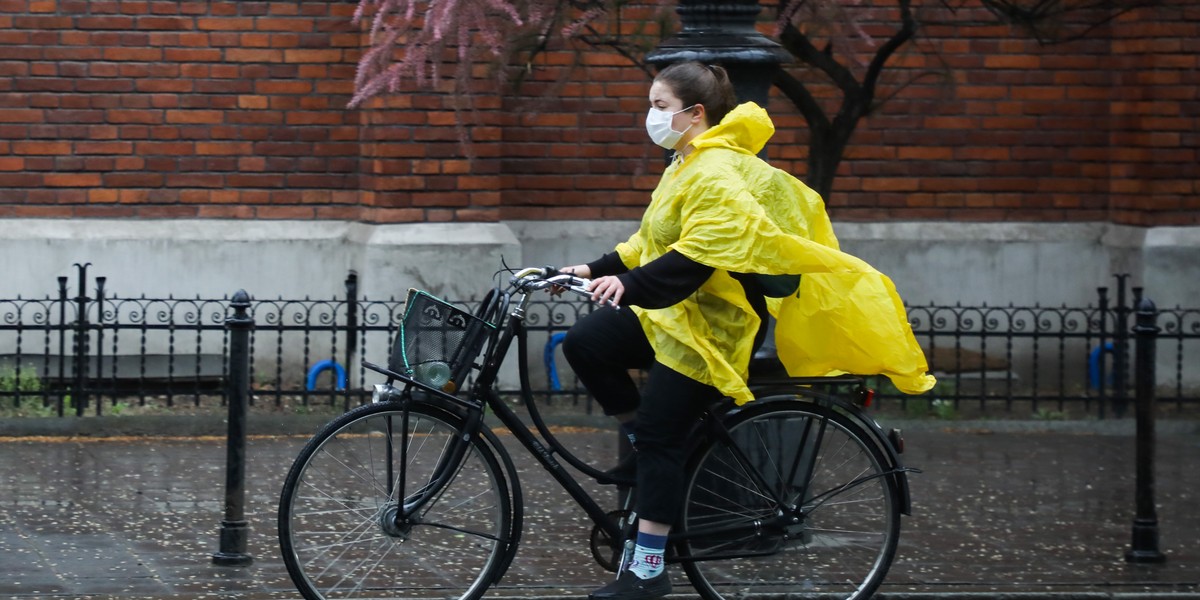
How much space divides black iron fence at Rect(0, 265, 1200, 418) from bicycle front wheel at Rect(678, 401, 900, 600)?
4158 millimetres

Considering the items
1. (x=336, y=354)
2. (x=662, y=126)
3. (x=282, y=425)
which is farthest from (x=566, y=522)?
(x=336, y=354)

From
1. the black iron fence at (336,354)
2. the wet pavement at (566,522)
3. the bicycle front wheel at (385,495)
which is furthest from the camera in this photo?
the black iron fence at (336,354)

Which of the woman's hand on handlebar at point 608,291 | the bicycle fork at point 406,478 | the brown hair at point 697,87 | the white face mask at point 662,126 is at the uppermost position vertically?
the brown hair at point 697,87

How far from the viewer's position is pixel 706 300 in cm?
493

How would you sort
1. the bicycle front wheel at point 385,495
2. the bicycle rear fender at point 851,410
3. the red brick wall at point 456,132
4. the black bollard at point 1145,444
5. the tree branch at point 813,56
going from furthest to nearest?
the red brick wall at point 456,132 < the tree branch at point 813,56 < the black bollard at point 1145,444 < the bicycle rear fender at point 851,410 < the bicycle front wheel at point 385,495

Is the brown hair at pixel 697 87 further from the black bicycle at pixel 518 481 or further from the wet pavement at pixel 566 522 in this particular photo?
the wet pavement at pixel 566 522

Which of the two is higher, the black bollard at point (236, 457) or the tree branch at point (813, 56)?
the tree branch at point (813, 56)

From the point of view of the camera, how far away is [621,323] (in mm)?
5000

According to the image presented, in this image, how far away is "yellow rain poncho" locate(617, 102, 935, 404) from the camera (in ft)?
15.5

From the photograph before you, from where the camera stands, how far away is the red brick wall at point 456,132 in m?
Result: 10.2

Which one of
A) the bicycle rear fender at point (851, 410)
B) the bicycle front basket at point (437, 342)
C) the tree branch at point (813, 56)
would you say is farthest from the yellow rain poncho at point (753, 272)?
the tree branch at point (813, 56)

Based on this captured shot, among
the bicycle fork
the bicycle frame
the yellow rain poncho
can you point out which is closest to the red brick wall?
the yellow rain poncho

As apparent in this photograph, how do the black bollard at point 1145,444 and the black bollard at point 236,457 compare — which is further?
the black bollard at point 1145,444

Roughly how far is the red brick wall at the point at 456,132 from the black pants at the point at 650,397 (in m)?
5.07
